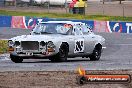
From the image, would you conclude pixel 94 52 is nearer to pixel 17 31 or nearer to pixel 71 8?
pixel 17 31

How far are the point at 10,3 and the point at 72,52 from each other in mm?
42879

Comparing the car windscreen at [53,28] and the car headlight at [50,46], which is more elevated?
the car windscreen at [53,28]

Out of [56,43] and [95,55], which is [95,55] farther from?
[56,43]

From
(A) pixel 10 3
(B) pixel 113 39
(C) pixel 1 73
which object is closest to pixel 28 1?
(A) pixel 10 3

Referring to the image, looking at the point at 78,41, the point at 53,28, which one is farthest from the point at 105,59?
the point at 53,28

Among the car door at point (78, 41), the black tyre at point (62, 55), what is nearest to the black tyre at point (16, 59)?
the black tyre at point (62, 55)

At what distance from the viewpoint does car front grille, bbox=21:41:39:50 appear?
18500 mm

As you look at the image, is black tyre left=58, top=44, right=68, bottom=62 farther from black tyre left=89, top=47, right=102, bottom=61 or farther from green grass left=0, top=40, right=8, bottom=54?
green grass left=0, top=40, right=8, bottom=54

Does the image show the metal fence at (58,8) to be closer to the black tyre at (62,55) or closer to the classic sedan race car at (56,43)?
the classic sedan race car at (56,43)

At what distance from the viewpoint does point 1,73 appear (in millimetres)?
14406

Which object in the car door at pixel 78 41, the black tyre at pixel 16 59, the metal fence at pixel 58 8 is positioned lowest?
the metal fence at pixel 58 8

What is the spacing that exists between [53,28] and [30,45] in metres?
1.41

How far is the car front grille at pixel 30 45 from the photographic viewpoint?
60.7 feet

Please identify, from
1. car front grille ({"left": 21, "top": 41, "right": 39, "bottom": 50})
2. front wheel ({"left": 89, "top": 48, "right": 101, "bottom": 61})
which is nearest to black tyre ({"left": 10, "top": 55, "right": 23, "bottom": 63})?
car front grille ({"left": 21, "top": 41, "right": 39, "bottom": 50})
